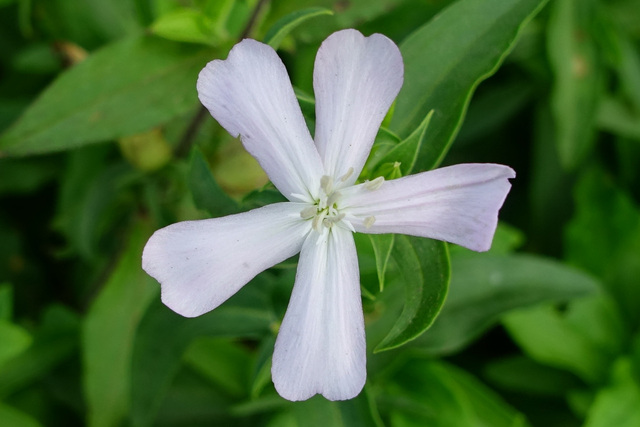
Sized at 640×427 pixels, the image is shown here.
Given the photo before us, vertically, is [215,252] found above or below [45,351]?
above

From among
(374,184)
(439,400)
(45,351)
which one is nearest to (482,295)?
(439,400)

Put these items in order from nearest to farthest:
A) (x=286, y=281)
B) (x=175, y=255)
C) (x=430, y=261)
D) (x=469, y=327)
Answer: (x=175, y=255)
(x=430, y=261)
(x=286, y=281)
(x=469, y=327)

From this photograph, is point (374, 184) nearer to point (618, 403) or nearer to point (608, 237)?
point (618, 403)

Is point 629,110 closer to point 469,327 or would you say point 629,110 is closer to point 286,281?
point 469,327

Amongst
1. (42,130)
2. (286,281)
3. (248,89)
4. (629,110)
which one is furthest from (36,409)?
(629,110)

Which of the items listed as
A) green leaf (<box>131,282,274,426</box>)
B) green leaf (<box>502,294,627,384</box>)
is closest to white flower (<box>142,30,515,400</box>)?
green leaf (<box>131,282,274,426</box>)

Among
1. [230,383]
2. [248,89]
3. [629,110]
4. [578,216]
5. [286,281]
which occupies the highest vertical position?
[248,89]
